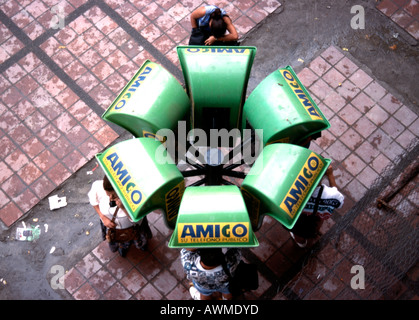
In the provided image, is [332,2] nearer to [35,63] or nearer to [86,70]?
[86,70]

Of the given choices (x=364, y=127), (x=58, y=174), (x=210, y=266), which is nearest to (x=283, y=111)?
(x=210, y=266)

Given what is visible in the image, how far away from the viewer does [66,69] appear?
6262 millimetres

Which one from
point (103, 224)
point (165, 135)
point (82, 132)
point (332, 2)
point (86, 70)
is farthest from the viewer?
point (332, 2)

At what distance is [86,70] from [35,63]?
828 millimetres

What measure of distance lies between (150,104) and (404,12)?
5.21m

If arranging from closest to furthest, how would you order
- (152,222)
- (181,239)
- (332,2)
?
(181,239) < (152,222) < (332,2)

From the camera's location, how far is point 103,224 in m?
4.54

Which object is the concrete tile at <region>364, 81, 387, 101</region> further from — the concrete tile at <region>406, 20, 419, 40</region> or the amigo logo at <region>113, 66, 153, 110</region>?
the amigo logo at <region>113, 66, 153, 110</region>

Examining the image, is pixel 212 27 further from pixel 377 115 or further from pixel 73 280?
pixel 73 280

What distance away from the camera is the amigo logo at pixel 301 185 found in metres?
3.21

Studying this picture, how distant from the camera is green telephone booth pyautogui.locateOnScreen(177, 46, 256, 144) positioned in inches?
142

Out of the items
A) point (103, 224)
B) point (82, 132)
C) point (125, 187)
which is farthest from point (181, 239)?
point (82, 132)

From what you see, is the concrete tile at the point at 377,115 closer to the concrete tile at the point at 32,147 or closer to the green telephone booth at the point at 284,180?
the green telephone booth at the point at 284,180

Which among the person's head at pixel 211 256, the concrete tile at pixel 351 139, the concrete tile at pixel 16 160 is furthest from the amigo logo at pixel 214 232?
the concrete tile at pixel 16 160
